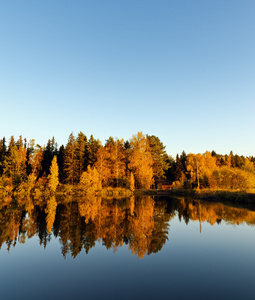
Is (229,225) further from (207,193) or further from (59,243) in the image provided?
(207,193)

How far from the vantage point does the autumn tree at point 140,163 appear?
166 ft

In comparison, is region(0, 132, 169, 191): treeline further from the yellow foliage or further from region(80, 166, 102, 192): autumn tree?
the yellow foliage

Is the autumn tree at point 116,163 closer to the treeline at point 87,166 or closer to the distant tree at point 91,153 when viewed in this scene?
the treeline at point 87,166

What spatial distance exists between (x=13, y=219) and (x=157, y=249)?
14.2 m

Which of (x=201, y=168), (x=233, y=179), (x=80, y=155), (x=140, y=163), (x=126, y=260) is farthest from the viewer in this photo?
(x=201, y=168)

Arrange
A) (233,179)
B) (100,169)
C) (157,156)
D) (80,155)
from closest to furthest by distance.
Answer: (233,179) < (100,169) < (80,155) < (157,156)

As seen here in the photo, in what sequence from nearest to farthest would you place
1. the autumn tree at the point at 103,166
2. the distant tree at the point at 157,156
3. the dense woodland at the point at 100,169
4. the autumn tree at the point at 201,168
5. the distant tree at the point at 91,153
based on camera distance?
the dense woodland at the point at 100,169 → the autumn tree at the point at 103,166 → the autumn tree at the point at 201,168 → the distant tree at the point at 91,153 → the distant tree at the point at 157,156

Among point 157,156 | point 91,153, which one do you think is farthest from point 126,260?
point 157,156

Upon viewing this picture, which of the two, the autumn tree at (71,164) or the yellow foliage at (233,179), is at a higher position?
the autumn tree at (71,164)

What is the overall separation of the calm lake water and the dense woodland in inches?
1104

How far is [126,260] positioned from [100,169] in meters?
38.9

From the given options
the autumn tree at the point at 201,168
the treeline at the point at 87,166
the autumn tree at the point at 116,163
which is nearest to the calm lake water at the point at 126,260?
Answer: the treeline at the point at 87,166

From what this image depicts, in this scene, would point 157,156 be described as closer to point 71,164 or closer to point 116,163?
point 116,163

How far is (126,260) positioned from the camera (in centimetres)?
971
